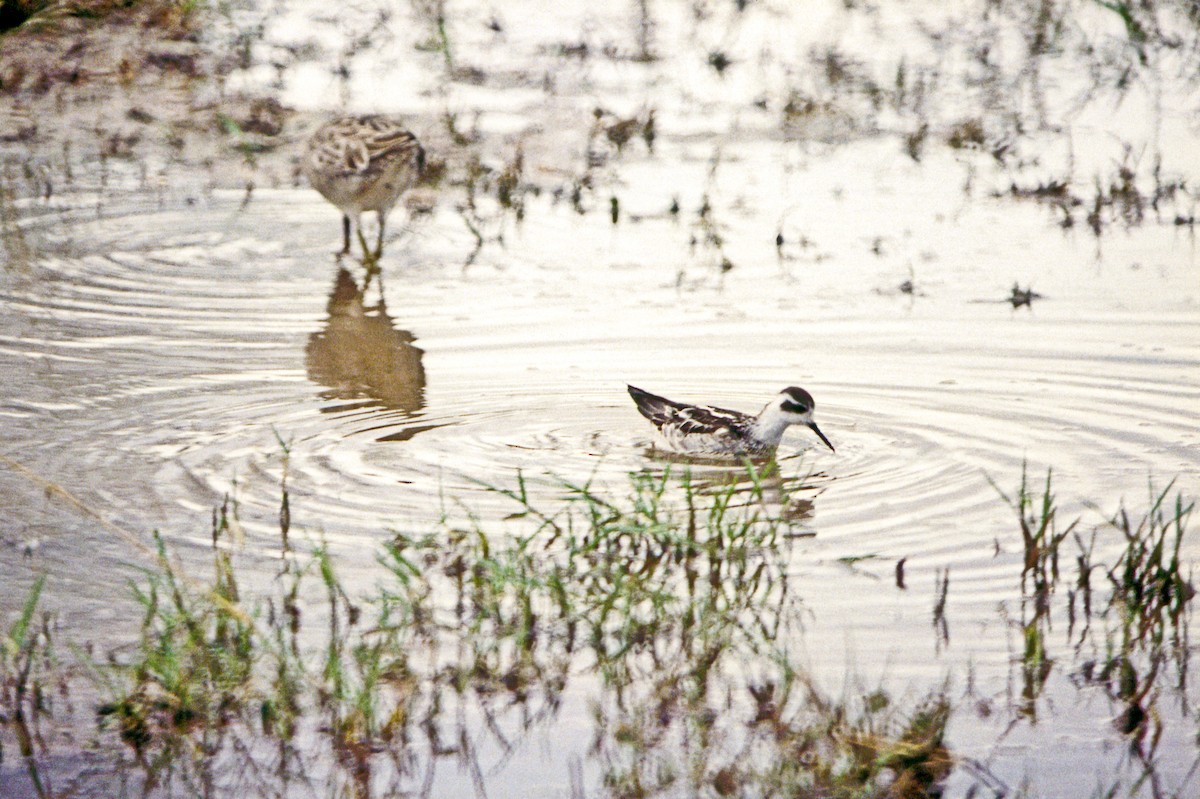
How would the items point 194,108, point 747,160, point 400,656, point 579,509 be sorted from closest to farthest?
point 400,656 → point 579,509 → point 747,160 → point 194,108

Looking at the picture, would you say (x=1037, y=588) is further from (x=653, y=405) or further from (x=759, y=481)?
(x=653, y=405)

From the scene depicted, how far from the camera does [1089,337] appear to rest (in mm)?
10070

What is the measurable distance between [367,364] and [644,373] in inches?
60.9

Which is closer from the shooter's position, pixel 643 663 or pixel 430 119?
pixel 643 663

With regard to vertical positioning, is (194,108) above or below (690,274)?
above

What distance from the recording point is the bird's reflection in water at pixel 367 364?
9.10 meters

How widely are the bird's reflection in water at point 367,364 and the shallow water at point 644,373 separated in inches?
1.1

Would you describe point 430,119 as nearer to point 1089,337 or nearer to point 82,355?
point 82,355

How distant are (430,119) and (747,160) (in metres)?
2.75

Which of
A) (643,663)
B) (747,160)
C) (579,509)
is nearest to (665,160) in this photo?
(747,160)

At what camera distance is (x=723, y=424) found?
846cm

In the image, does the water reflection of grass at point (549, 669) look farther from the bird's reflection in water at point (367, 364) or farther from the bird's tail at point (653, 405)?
the bird's reflection in water at point (367, 364)

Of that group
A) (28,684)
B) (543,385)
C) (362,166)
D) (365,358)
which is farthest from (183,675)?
(362,166)

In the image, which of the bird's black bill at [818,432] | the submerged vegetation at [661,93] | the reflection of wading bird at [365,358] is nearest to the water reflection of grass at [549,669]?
the bird's black bill at [818,432]
